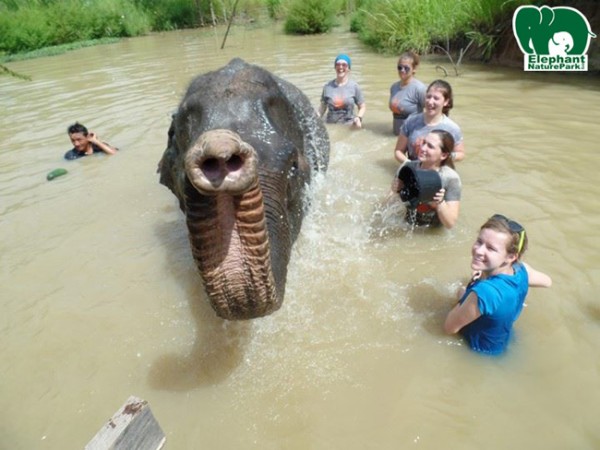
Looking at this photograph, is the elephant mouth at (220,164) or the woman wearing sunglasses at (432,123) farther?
the woman wearing sunglasses at (432,123)

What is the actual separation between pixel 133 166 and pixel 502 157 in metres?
4.78

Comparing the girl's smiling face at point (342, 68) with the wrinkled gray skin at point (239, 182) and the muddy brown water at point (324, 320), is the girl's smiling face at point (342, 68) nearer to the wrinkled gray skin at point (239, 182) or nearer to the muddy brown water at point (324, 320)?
the muddy brown water at point (324, 320)

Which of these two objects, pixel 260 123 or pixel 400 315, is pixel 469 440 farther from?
pixel 260 123

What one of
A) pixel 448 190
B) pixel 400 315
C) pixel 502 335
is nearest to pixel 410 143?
pixel 448 190

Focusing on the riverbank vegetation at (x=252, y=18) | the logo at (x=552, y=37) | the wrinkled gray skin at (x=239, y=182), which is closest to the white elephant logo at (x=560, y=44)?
the logo at (x=552, y=37)

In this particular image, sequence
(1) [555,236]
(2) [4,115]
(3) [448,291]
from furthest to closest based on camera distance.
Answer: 1. (2) [4,115]
2. (1) [555,236]
3. (3) [448,291]

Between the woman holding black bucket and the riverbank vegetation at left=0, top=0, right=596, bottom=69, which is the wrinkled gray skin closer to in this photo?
the woman holding black bucket

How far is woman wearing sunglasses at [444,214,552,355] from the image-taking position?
2641 mm

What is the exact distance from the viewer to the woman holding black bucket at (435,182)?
12.8 feet

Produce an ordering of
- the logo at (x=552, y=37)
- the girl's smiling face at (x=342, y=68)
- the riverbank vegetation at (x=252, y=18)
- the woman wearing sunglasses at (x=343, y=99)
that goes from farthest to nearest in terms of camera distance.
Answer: the riverbank vegetation at (x=252, y=18) < the logo at (x=552, y=37) < the woman wearing sunglasses at (x=343, y=99) < the girl's smiling face at (x=342, y=68)

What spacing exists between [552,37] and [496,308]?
8.98m

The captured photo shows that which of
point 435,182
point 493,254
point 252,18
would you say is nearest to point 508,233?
point 493,254

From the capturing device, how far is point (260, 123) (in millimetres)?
2834

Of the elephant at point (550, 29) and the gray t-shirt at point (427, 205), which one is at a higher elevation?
the elephant at point (550, 29)
